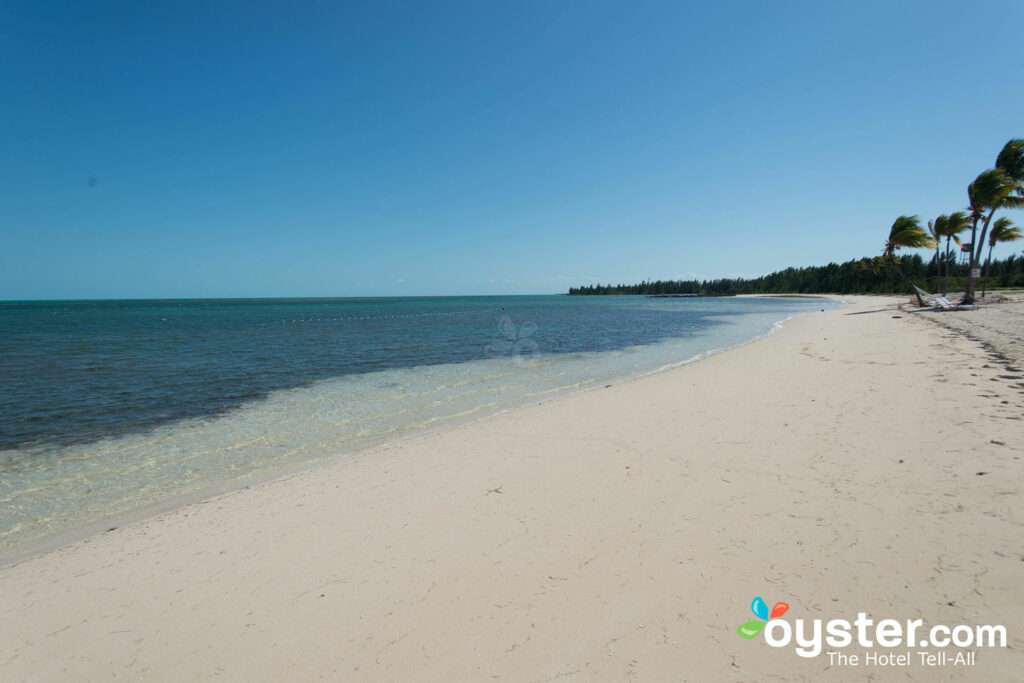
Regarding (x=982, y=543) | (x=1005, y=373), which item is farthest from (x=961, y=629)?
(x=1005, y=373)

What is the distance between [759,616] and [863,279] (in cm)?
11290

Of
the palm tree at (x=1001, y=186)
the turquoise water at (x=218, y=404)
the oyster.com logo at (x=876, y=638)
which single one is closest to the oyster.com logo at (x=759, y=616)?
the oyster.com logo at (x=876, y=638)

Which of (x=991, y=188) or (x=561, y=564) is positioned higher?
(x=991, y=188)

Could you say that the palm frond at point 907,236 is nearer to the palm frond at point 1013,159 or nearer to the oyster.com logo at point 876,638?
the palm frond at point 1013,159

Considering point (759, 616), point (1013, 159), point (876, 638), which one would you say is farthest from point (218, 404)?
point (1013, 159)

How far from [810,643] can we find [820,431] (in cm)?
485

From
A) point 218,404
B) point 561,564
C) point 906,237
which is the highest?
point 906,237

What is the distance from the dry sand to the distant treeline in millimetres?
46391

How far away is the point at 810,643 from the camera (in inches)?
107

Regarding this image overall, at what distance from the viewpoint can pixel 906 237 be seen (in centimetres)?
3303

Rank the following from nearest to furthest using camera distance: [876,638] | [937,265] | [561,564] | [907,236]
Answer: [876,638]
[561,564]
[907,236]
[937,265]

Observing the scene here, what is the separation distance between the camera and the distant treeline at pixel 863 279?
62719 millimetres

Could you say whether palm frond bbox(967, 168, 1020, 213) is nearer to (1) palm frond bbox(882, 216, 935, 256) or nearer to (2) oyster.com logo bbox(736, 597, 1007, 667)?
(1) palm frond bbox(882, 216, 935, 256)

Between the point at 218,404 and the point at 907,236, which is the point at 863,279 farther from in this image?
the point at 218,404
